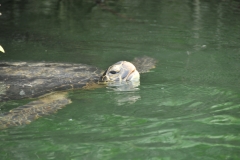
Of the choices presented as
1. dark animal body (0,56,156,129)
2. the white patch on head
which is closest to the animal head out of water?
the white patch on head

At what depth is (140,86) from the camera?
21.4ft

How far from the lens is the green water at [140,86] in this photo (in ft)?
13.8

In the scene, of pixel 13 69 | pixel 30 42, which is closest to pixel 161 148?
pixel 13 69

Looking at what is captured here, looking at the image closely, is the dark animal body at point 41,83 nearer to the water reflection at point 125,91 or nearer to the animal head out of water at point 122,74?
the animal head out of water at point 122,74

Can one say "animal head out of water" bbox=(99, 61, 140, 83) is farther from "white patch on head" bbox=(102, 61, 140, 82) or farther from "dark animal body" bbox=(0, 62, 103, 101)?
"dark animal body" bbox=(0, 62, 103, 101)

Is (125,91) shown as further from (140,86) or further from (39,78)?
(39,78)

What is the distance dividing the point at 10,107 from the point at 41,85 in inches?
29.1

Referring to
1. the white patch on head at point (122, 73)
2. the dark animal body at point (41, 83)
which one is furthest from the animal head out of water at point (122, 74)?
the dark animal body at point (41, 83)

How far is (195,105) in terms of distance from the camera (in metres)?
5.48

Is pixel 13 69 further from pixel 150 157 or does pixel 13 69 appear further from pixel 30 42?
pixel 150 157

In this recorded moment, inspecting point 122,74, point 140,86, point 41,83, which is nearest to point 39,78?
A: point 41,83

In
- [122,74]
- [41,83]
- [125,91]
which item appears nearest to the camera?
[125,91]

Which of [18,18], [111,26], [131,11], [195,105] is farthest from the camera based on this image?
[131,11]

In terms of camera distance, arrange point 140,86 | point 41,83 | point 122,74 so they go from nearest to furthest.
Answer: point 41,83
point 140,86
point 122,74
